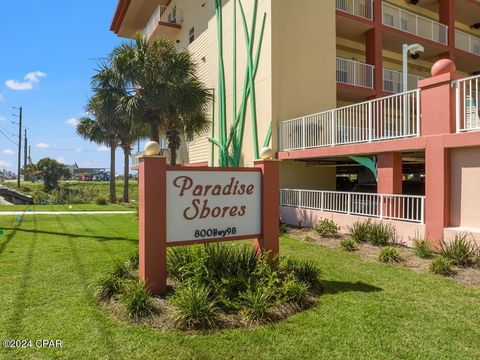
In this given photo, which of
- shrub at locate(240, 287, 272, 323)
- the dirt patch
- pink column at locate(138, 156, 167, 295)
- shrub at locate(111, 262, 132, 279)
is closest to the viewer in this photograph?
shrub at locate(240, 287, 272, 323)

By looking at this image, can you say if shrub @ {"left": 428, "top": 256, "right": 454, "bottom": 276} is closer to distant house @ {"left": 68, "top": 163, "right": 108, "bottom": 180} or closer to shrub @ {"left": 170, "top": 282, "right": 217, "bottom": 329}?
shrub @ {"left": 170, "top": 282, "right": 217, "bottom": 329}

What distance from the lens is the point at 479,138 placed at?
7020 mm

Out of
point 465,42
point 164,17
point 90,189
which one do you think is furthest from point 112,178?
point 465,42

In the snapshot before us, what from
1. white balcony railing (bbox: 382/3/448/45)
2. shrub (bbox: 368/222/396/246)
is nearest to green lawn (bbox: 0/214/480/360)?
shrub (bbox: 368/222/396/246)

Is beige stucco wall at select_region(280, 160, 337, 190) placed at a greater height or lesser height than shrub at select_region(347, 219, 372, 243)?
greater

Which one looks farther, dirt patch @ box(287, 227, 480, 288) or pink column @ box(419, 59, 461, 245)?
pink column @ box(419, 59, 461, 245)

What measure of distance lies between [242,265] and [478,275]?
4.16 meters

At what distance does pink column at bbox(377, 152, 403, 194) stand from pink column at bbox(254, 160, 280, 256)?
16.1 ft

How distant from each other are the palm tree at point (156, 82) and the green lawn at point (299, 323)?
9.25 metres

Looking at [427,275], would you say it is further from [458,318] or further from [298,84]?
[298,84]

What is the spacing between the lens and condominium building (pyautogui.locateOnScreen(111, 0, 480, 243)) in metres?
7.80

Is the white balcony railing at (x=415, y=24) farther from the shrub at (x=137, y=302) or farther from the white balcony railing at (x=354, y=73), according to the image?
the shrub at (x=137, y=302)

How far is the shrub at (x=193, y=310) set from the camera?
4102mm

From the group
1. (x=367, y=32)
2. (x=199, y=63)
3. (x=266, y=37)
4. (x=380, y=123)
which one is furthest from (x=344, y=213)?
(x=199, y=63)
